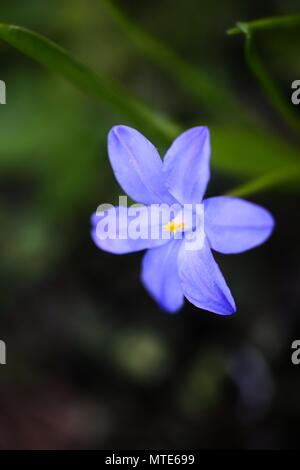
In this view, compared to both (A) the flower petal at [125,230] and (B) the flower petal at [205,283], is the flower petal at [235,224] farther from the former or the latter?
(A) the flower petal at [125,230]

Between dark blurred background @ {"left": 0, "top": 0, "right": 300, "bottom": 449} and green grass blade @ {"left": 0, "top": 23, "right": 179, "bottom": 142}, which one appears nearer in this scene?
green grass blade @ {"left": 0, "top": 23, "right": 179, "bottom": 142}

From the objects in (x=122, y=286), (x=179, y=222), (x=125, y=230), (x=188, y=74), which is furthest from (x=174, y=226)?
(x=122, y=286)

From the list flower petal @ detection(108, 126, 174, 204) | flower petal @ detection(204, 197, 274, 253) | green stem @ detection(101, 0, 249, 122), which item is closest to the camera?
flower petal @ detection(204, 197, 274, 253)

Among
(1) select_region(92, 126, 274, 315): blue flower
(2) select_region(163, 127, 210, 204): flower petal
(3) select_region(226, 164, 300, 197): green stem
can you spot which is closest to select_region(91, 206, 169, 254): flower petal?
(1) select_region(92, 126, 274, 315): blue flower

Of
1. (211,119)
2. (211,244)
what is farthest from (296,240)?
(211,244)

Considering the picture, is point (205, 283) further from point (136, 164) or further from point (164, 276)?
point (136, 164)

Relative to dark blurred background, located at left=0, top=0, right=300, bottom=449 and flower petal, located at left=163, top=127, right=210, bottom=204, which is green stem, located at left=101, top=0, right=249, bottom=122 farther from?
flower petal, located at left=163, top=127, right=210, bottom=204
